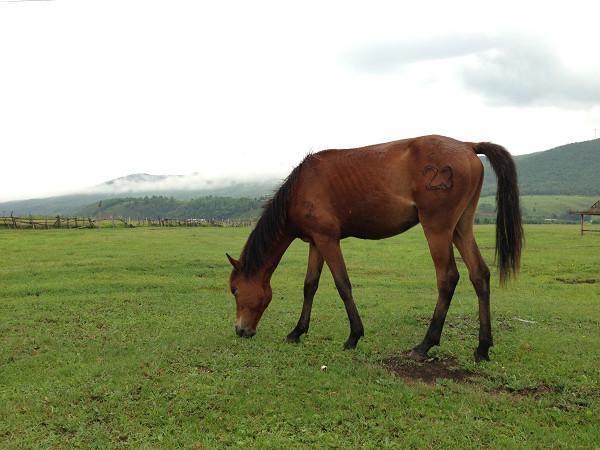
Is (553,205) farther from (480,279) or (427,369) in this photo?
(427,369)

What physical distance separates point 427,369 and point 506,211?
2.51 m

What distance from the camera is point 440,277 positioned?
5.97 meters

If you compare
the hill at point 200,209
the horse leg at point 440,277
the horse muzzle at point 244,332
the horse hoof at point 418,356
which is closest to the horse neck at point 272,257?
the horse muzzle at point 244,332

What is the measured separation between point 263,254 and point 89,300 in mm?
5838

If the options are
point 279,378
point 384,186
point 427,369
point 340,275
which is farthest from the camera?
point 340,275

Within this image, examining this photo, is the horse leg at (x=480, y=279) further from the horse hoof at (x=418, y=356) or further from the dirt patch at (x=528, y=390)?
the dirt patch at (x=528, y=390)

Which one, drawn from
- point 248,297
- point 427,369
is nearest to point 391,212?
point 427,369

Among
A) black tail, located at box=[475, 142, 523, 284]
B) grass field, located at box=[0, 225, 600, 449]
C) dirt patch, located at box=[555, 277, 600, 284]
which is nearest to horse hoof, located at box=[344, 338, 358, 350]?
grass field, located at box=[0, 225, 600, 449]

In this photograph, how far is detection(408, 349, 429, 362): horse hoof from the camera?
5992mm

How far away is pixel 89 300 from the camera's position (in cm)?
1045

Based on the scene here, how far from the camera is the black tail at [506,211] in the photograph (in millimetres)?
6293

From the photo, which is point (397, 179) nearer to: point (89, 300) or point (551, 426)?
point (551, 426)

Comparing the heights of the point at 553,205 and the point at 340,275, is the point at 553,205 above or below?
below

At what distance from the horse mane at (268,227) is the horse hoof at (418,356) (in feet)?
8.10
